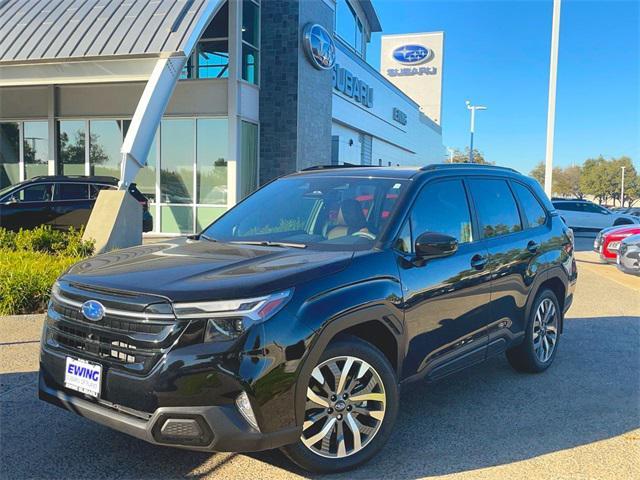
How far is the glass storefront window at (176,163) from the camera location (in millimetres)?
17484

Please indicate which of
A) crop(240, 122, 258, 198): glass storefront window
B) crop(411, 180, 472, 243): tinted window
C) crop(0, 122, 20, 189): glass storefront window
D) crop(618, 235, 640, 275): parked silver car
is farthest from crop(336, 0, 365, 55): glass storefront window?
crop(411, 180, 472, 243): tinted window

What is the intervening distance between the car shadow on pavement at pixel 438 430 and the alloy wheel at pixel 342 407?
0.66 ft

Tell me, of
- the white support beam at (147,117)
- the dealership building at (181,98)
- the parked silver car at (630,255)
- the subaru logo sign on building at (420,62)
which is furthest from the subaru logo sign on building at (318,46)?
the subaru logo sign on building at (420,62)

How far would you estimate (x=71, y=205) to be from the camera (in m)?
13.5

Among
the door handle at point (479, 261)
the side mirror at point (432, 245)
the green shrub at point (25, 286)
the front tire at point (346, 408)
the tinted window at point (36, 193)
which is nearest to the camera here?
the front tire at point (346, 408)

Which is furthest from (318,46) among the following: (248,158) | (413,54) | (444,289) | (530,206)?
(413,54)

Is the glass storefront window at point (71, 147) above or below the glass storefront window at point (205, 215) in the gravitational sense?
above

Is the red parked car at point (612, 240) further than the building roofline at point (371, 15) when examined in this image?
No

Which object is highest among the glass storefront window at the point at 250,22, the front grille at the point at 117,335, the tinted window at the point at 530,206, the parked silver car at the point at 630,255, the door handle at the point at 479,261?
the glass storefront window at the point at 250,22

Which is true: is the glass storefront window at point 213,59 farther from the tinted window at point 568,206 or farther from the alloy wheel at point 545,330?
the tinted window at point 568,206

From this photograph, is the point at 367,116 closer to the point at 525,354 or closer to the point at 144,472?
the point at 525,354

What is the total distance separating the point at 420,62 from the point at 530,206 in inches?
2338

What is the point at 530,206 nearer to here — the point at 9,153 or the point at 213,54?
the point at 213,54

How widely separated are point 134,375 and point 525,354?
12.0ft
